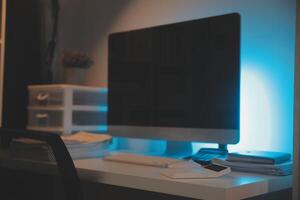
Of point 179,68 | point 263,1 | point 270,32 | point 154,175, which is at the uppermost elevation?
point 263,1

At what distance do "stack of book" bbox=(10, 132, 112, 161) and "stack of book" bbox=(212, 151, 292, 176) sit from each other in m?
0.50

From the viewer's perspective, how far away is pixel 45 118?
2.14 m

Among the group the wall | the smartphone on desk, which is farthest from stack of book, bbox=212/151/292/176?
the wall

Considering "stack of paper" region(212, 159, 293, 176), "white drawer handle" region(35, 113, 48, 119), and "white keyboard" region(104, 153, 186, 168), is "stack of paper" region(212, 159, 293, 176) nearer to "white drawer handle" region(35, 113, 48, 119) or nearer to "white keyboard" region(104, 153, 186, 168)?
"white keyboard" region(104, 153, 186, 168)

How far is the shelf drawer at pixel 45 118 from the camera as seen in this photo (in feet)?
6.82

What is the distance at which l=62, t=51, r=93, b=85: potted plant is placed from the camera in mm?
2217

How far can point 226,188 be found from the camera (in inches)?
41.4

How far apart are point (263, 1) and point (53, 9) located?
3.96 ft

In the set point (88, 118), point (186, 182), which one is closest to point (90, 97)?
point (88, 118)

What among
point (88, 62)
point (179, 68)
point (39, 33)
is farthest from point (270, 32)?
point (39, 33)

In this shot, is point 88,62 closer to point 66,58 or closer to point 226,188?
point 66,58

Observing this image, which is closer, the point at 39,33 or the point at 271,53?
the point at 271,53

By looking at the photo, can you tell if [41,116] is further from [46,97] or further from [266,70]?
[266,70]

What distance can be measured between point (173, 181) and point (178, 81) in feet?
1.99
